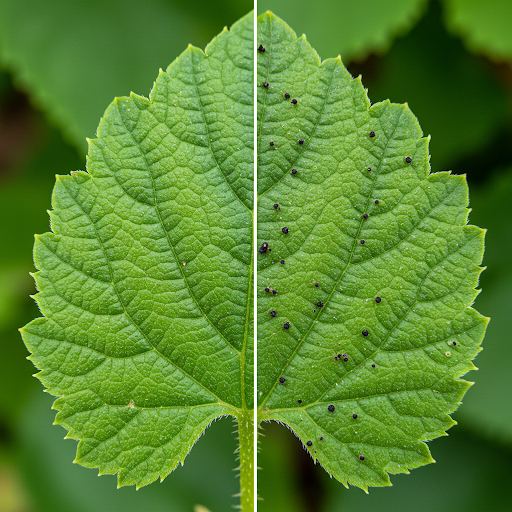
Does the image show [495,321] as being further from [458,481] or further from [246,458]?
[246,458]

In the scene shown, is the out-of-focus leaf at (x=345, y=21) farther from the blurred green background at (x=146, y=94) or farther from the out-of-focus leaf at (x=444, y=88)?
the out-of-focus leaf at (x=444, y=88)

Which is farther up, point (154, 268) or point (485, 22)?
point (485, 22)

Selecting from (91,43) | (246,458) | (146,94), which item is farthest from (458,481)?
(91,43)

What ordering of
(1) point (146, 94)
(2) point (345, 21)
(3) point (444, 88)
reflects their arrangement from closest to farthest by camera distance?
1. (2) point (345, 21)
2. (1) point (146, 94)
3. (3) point (444, 88)

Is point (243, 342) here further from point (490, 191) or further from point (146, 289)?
point (490, 191)

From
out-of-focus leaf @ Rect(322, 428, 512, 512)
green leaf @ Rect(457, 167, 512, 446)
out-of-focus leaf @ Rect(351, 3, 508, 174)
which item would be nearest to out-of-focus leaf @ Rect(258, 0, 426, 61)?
out-of-focus leaf @ Rect(351, 3, 508, 174)

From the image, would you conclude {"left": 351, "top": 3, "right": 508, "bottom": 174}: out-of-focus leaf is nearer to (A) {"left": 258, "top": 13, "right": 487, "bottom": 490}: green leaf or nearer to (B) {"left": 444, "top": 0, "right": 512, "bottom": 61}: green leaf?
(B) {"left": 444, "top": 0, "right": 512, "bottom": 61}: green leaf

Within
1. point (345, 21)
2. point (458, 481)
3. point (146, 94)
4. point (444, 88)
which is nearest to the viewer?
point (345, 21)
